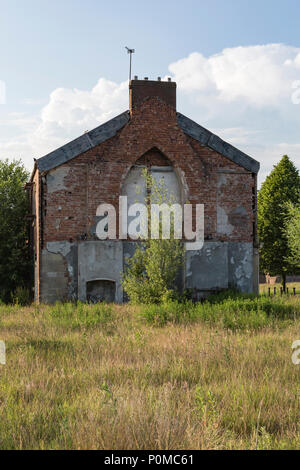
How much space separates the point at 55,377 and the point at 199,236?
11.5 m

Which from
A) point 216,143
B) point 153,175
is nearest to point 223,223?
point 216,143

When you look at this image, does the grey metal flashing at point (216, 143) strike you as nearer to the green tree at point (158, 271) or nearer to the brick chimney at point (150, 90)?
the brick chimney at point (150, 90)

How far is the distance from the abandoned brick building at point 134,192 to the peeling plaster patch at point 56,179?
4 centimetres

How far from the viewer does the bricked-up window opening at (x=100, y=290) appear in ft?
54.3

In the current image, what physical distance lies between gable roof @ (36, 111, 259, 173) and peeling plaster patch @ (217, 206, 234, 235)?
2.14m

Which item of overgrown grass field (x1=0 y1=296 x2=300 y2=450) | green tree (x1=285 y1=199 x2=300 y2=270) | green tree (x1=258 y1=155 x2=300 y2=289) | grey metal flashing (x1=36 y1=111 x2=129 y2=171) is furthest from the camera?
green tree (x1=258 y1=155 x2=300 y2=289)

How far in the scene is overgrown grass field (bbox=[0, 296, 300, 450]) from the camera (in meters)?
4.14

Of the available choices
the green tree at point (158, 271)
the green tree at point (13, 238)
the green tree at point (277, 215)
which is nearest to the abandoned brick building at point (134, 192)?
the green tree at point (13, 238)

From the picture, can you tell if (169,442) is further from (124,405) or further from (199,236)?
(199,236)

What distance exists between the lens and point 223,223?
701 inches

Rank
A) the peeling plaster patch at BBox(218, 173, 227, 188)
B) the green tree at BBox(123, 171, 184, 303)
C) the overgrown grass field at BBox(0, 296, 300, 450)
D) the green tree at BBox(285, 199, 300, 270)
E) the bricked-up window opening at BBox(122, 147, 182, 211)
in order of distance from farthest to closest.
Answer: the green tree at BBox(285, 199, 300, 270)
the peeling plaster patch at BBox(218, 173, 227, 188)
the bricked-up window opening at BBox(122, 147, 182, 211)
the green tree at BBox(123, 171, 184, 303)
the overgrown grass field at BBox(0, 296, 300, 450)

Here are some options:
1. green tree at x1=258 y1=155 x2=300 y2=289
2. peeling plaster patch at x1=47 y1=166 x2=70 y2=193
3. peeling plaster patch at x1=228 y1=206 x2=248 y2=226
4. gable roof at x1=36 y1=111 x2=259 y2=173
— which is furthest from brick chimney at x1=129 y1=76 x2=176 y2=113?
green tree at x1=258 y1=155 x2=300 y2=289

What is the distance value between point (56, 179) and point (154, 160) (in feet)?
12.6

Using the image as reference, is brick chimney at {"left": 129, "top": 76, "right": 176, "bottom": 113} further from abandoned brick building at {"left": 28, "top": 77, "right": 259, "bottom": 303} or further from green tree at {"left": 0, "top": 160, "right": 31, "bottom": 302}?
green tree at {"left": 0, "top": 160, "right": 31, "bottom": 302}
